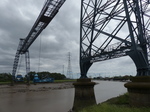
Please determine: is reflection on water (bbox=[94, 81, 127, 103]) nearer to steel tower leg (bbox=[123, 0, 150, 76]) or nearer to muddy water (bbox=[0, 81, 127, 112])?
muddy water (bbox=[0, 81, 127, 112])

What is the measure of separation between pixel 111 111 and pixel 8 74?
72.1 metres

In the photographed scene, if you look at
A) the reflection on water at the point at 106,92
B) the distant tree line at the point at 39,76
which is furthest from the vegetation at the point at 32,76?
the reflection on water at the point at 106,92

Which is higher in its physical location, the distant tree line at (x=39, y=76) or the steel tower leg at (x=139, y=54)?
the steel tower leg at (x=139, y=54)

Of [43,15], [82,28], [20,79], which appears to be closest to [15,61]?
[20,79]

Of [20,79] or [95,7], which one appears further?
[20,79]

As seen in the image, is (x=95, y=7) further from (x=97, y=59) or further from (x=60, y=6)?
(x=60, y=6)

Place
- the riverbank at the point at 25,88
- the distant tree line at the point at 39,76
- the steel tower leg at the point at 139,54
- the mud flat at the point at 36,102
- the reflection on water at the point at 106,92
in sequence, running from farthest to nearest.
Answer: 1. the distant tree line at the point at 39,76
2. the riverbank at the point at 25,88
3. the reflection on water at the point at 106,92
4. the mud flat at the point at 36,102
5. the steel tower leg at the point at 139,54

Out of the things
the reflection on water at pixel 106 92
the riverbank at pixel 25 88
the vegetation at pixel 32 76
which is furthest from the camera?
the vegetation at pixel 32 76

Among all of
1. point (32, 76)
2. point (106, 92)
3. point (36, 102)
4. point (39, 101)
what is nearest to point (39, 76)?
point (32, 76)

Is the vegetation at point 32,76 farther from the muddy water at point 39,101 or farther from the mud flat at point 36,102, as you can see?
the muddy water at point 39,101

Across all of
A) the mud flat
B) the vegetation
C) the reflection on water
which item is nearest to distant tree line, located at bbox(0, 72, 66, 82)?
the vegetation

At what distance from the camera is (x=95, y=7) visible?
38.7ft

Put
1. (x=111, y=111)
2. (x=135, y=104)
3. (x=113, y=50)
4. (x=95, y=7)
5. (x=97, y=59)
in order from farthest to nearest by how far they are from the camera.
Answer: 1. (x=95, y=7)
2. (x=97, y=59)
3. (x=113, y=50)
4. (x=135, y=104)
5. (x=111, y=111)

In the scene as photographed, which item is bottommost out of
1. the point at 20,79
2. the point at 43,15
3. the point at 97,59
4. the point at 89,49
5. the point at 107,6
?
the point at 20,79
